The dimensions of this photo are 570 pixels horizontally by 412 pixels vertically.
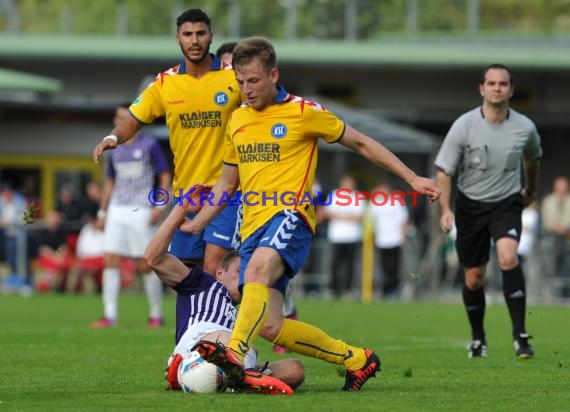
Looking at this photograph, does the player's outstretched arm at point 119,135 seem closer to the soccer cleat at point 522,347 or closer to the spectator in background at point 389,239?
the soccer cleat at point 522,347

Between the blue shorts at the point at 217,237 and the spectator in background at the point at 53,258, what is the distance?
51.6 ft

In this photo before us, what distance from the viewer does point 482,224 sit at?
12.2 meters

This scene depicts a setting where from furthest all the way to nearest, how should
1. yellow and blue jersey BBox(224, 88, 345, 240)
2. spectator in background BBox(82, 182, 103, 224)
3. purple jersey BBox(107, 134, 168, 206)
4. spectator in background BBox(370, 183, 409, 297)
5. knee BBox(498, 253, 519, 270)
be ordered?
spectator in background BBox(82, 182, 103, 224), spectator in background BBox(370, 183, 409, 297), purple jersey BBox(107, 134, 168, 206), knee BBox(498, 253, 519, 270), yellow and blue jersey BBox(224, 88, 345, 240)

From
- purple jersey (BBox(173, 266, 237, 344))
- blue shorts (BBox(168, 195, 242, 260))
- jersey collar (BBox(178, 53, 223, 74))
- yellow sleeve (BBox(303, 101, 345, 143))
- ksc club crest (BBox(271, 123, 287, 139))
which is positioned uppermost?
jersey collar (BBox(178, 53, 223, 74))

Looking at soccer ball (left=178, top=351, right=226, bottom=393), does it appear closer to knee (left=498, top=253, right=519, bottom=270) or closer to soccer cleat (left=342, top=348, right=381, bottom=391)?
soccer cleat (left=342, top=348, right=381, bottom=391)

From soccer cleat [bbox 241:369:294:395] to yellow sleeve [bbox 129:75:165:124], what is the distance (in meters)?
2.58

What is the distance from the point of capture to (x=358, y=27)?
4125 centimetres

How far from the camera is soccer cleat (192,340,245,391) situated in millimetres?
8164

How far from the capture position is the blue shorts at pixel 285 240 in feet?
28.9

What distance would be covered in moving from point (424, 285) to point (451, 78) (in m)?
10.6

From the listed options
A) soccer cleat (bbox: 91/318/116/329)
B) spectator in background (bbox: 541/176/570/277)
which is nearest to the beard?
soccer cleat (bbox: 91/318/116/329)

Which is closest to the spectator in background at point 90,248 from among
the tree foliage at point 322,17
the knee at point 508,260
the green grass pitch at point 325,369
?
the green grass pitch at point 325,369

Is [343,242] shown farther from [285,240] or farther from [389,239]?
[285,240]

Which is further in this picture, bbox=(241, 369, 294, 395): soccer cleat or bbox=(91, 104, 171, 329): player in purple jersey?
bbox=(91, 104, 171, 329): player in purple jersey
